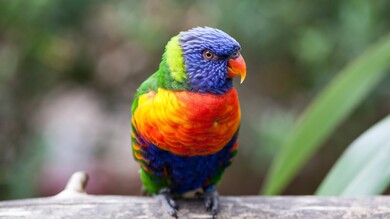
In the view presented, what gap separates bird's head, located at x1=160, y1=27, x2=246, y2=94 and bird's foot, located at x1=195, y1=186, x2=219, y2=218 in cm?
45

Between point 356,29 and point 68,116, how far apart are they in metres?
2.56

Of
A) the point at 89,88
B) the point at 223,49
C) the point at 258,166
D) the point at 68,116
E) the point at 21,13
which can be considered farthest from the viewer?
the point at 68,116

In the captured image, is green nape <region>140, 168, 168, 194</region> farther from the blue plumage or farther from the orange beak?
the orange beak

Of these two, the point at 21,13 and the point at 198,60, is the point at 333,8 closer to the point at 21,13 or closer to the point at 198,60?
the point at 198,60

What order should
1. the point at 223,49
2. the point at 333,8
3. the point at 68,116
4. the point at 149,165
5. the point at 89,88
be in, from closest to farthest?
the point at 223,49 < the point at 149,165 < the point at 333,8 < the point at 89,88 < the point at 68,116

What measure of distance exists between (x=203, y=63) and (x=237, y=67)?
0.12 metres

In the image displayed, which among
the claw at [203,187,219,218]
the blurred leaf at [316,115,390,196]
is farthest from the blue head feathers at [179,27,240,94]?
the blurred leaf at [316,115,390,196]

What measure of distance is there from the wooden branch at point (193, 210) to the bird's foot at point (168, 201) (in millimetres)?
20

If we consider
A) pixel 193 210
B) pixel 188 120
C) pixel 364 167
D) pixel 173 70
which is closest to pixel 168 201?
pixel 193 210

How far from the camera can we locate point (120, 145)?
4.12m

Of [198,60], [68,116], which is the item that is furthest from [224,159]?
[68,116]

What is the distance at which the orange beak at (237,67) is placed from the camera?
179 cm

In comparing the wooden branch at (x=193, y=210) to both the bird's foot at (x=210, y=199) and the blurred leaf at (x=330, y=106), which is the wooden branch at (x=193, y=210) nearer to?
the bird's foot at (x=210, y=199)

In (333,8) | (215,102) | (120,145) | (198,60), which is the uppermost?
(333,8)
